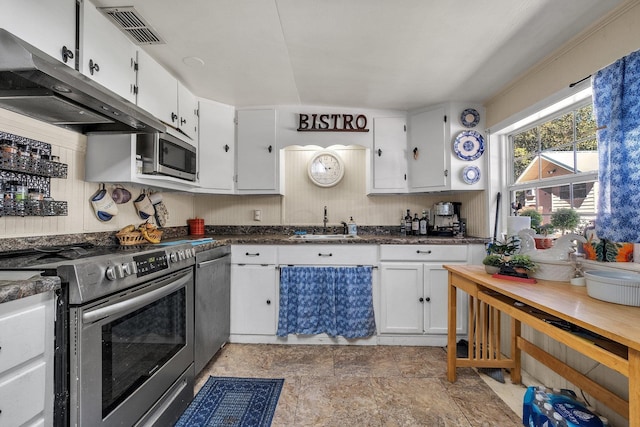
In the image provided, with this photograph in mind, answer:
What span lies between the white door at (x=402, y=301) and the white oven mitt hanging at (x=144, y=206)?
2.08 metres

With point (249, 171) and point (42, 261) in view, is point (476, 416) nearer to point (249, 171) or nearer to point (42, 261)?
point (42, 261)

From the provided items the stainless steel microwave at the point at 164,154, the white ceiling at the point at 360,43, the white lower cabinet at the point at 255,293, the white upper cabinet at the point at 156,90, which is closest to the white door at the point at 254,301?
the white lower cabinet at the point at 255,293

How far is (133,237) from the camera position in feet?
6.57

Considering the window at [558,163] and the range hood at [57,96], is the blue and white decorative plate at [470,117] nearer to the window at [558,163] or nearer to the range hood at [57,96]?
the window at [558,163]

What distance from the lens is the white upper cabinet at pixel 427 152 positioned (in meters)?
2.77

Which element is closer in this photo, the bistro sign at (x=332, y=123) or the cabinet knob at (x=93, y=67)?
the cabinet knob at (x=93, y=67)

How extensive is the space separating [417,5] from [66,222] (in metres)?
2.32

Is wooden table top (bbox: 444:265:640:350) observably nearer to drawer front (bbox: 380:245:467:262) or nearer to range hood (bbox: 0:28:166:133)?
Result: drawer front (bbox: 380:245:467:262)

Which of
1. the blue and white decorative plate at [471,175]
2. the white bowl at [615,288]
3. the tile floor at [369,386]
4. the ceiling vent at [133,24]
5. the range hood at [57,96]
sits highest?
the ceiling vent at [133,24]

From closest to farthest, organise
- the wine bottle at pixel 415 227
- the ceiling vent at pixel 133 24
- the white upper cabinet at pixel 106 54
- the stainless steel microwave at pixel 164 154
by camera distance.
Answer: the white upper cabinet at pixel 106 54, the ceiling vent at pixel 133 24, the stainless steel microwave at pixel 164 154, the wine bottle at pixel 415 227

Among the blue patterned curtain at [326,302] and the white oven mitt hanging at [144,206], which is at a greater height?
the white oven mitt hanging at [144,206]

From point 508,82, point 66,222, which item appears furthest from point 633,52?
point 66,222

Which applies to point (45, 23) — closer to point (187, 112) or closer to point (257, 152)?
point (187, 112)

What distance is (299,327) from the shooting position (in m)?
2.56
